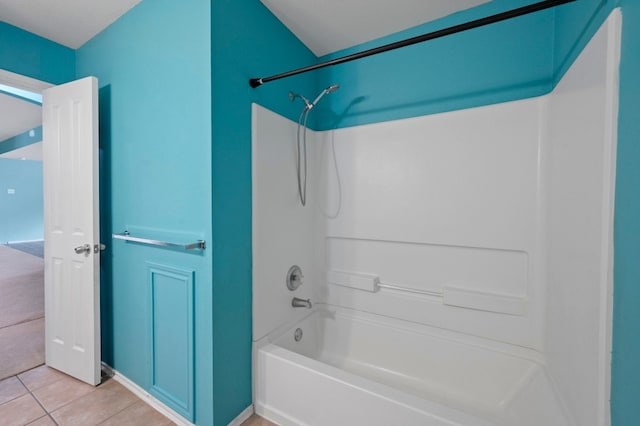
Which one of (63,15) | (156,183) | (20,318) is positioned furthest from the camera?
(20,318)

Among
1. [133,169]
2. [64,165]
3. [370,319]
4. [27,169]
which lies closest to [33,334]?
[64,165]

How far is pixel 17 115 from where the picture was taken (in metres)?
3.97

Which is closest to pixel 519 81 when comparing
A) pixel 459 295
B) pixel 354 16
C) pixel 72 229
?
pixel 354 16

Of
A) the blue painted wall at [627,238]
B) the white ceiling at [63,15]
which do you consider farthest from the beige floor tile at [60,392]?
the blue painted wall at [627,238]

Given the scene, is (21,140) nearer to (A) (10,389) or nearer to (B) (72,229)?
(B) (72,229)

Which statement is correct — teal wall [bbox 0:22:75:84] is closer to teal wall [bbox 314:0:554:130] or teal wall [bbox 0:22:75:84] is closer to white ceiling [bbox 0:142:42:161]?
teal wall [bbox 314:0:554:130]

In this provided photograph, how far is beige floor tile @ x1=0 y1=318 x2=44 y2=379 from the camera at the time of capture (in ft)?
6.24

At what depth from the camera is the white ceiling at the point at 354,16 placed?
5.13 ft

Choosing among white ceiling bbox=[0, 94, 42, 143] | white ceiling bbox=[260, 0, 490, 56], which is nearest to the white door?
white ceiling bbox=[260, 0, 490, 56]

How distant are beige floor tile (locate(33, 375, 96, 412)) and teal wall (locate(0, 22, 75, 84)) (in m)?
2.03

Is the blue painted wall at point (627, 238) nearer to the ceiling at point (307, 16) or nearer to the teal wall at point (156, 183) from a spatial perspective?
the ceiling at point (307, 16)

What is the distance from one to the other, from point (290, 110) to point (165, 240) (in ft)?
3.72

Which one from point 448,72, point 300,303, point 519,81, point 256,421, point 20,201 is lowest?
point 256,421

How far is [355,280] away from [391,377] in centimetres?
66
